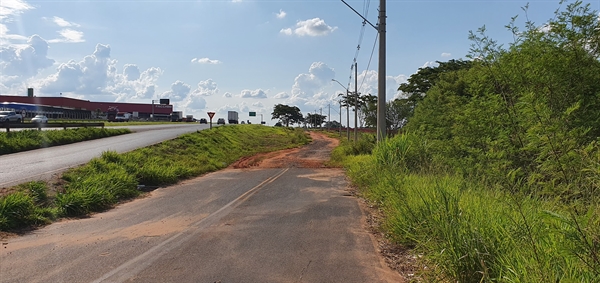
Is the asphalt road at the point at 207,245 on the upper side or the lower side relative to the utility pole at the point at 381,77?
lower

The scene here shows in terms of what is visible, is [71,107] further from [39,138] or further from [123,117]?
[39,138]

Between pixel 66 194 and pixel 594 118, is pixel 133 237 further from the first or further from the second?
pixel 594 118

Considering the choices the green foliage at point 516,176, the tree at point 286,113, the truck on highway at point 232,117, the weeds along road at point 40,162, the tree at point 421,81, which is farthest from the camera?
the tree at point 286,113

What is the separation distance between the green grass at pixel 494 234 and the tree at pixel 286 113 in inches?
5148

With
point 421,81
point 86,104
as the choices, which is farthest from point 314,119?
point 421,81

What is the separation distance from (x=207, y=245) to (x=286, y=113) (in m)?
133

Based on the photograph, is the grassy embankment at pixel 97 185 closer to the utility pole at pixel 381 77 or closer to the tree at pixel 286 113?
the utility pole at pixel 381 77

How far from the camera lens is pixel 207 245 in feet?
25.2

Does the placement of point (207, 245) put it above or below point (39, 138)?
below

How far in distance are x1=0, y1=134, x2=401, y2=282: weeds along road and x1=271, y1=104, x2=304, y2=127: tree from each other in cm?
12654

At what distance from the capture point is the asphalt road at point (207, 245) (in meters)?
6.16

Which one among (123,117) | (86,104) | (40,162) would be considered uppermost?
(86,104)

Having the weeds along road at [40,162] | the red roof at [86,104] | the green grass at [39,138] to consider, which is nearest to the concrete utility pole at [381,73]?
the weeds along road at [40,162]

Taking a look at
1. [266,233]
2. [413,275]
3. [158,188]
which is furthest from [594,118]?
[158,188]
